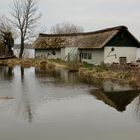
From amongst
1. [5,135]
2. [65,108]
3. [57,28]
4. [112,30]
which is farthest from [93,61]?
[57,28]

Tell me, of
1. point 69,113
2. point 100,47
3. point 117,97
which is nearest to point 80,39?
point 100,47

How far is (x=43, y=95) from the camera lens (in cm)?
2016

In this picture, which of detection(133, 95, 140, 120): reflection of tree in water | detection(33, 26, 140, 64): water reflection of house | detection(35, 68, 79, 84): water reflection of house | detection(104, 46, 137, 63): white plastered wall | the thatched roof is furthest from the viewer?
the thatched roof

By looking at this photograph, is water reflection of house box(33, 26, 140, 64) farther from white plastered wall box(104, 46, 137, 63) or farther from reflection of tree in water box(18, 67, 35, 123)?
reflection of tree in water box(18, 67, 35, 123)

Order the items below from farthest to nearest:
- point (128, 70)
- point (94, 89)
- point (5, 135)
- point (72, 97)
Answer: point (128, 70) → point (94, 89) → point (72, 97) → point (5, 135)

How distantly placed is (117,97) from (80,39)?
27.9 meters

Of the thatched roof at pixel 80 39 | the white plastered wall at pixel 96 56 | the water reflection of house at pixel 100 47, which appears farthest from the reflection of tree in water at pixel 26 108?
the thatched roof at pixel 80 39

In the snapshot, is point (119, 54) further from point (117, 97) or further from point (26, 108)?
point (26, 108)

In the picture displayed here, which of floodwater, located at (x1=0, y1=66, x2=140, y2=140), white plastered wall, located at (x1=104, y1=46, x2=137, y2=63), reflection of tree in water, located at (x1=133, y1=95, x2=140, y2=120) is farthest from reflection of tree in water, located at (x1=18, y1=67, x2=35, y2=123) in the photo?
white plastered wall, located at (x1=104, y1=46, x2=137, y2=63)

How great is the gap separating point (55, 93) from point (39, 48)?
3330cm

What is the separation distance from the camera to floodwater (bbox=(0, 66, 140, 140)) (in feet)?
40.7

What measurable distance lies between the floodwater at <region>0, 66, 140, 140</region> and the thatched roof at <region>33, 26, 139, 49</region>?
1559 centimetres

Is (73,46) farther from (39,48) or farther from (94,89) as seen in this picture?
(94,89)

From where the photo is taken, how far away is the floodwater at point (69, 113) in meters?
12.4
